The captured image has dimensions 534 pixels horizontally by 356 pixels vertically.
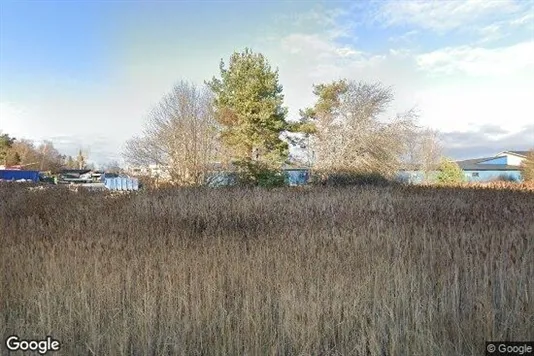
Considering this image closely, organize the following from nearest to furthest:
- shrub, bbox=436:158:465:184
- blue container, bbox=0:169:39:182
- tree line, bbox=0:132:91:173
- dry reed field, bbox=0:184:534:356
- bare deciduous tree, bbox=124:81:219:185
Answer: dry reed field, bbox=0:184:534:356 → bare deciduous tree, bbox=124:81:219:185 → shrub, bbox=436:158:465:184 → blue container, bbox=0:169:39:182 → tree line, bbox=0:132:91:173

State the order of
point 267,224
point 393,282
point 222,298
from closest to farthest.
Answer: point 222,298 → point 393,282 → point 267,224

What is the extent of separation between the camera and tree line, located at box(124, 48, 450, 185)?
69.4ft

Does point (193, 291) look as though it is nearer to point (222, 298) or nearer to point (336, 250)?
point (222, 298)

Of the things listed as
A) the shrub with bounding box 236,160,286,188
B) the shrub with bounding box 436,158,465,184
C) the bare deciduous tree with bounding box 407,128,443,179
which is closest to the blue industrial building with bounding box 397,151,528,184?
the bare deciduous tree with bounding box 407,128,443,179

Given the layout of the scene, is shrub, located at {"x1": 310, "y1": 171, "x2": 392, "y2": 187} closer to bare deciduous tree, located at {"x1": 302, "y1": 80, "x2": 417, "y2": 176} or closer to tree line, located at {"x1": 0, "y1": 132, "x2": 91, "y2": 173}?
bare deciduous tree, located at {"x1": 302, "y1": 80, "x2": 417, "y2": 176}

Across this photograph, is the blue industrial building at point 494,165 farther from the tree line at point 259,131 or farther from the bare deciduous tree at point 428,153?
the tree line at point 259,131

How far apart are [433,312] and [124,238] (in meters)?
4.42

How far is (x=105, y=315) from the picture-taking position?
321 centimetres

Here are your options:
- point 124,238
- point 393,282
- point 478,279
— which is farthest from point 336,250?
point 124,238

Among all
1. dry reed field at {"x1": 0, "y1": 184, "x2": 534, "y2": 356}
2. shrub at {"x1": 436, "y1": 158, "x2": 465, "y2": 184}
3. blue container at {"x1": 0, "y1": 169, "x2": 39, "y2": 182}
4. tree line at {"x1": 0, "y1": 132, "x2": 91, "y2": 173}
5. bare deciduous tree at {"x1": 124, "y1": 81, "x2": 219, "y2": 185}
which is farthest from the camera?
tree line at {"x1": 0, "y1": 132, "x2": 91, "y2": 173}

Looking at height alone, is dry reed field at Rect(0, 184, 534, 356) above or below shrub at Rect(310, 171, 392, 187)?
below

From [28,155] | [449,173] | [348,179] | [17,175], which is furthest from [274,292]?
[28,155]

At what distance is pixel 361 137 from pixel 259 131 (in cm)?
714

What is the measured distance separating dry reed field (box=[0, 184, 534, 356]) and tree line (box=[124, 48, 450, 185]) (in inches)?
620
